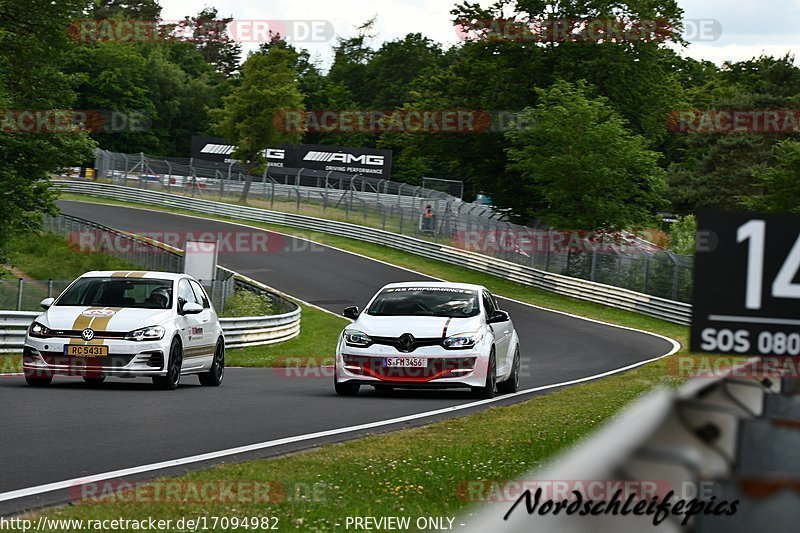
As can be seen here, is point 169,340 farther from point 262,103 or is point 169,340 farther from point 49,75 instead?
point 262,103

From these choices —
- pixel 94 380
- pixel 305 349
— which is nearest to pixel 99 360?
pixel 94 380

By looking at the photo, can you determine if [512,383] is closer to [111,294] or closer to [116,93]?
[111,294]

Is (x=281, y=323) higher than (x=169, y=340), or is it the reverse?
(x=169, y=340)

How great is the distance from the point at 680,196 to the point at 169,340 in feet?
226

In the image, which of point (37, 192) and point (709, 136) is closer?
point (37, 192)

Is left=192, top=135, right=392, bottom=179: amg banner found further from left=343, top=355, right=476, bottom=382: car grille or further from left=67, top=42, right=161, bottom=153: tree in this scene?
left=343, top=355, right=476, bottom=382: car grille

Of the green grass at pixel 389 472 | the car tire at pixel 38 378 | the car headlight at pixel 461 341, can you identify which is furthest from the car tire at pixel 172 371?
the green grass at pixel 389 472

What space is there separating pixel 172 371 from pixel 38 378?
1779mm

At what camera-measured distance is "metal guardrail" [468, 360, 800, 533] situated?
206 cm

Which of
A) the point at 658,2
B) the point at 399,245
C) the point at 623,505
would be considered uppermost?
the point at 658,2

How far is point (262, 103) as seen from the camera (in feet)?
234

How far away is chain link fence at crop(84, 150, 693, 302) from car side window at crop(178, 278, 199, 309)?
2816cm

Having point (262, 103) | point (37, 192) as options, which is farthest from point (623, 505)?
point (262, 103)

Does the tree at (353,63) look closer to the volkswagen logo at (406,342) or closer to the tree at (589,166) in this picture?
the tree at (589,166)
